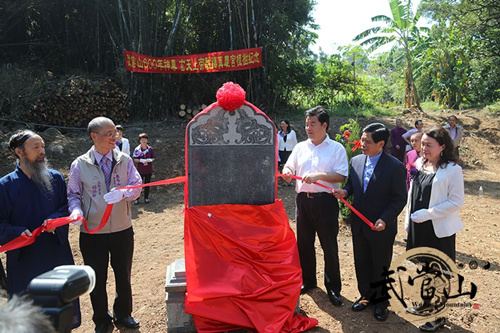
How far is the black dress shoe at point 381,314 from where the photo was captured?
2943 millimetres

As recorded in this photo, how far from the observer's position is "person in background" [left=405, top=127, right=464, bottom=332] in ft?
8.86

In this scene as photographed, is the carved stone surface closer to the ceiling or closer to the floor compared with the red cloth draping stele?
closer to the ceiling

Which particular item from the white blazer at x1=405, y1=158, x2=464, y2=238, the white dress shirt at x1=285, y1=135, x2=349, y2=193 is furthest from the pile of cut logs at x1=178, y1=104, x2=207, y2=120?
the white blazer at x1=405, y1=158, x2=464, y2=238

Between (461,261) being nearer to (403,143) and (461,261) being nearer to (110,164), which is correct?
(110,164)

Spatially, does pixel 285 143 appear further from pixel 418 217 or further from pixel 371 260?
pixel 418 217

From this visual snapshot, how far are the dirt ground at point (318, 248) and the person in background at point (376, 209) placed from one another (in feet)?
0.64

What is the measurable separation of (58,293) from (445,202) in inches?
105

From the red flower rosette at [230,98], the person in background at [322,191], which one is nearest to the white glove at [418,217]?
the person in background at [322,191]

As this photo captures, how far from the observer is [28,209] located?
246 centimetres

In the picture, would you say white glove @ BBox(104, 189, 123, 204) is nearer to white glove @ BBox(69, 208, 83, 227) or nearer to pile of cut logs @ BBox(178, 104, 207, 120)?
white glove @ BBox(69, 208, 83, 227)

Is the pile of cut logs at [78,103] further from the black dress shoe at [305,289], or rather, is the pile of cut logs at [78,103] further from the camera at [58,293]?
the camera at [58,293]

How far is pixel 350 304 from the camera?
→ 128 inches

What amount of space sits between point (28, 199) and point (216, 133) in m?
1.46

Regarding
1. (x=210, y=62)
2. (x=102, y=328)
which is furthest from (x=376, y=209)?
(x=210, y=62)
